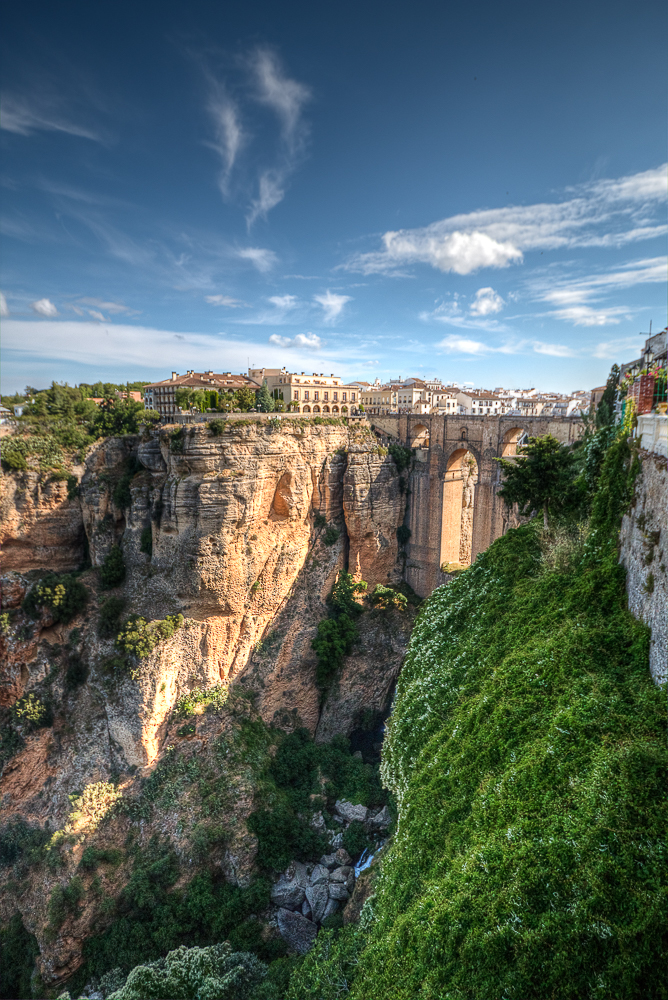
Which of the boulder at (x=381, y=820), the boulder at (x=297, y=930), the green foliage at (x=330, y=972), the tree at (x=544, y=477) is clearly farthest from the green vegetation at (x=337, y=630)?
the tree at (x=544, y=477)

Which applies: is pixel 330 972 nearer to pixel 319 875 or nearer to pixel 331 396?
pixel 319 875

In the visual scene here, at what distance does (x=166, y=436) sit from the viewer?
21.6 metres

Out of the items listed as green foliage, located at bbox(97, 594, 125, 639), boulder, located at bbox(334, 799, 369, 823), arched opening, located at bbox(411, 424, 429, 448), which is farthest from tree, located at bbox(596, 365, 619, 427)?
green foliage, located at bbox(97, 594, 125, 639)

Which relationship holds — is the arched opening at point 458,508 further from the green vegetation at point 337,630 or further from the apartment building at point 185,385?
the apartment building at point 185,385

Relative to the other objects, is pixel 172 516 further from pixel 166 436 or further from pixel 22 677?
pixel 22 677

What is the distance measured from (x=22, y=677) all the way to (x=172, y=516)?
10.3m

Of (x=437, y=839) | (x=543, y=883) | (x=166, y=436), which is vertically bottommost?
(x=437, y=839)

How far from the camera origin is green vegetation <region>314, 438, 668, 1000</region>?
4.29 m

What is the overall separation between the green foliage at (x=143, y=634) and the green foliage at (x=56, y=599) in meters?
2.83

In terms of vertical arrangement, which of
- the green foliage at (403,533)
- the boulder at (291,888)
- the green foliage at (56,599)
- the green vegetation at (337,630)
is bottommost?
the boulder at (291,888)

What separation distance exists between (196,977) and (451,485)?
23.5 metres

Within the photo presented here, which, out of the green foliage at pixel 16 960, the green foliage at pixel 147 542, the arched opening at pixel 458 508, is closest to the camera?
the green foliage at pixel 16 960

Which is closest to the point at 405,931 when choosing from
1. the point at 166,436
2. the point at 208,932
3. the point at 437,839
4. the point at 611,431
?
the point at 437,839

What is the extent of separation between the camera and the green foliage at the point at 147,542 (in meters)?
23.4
